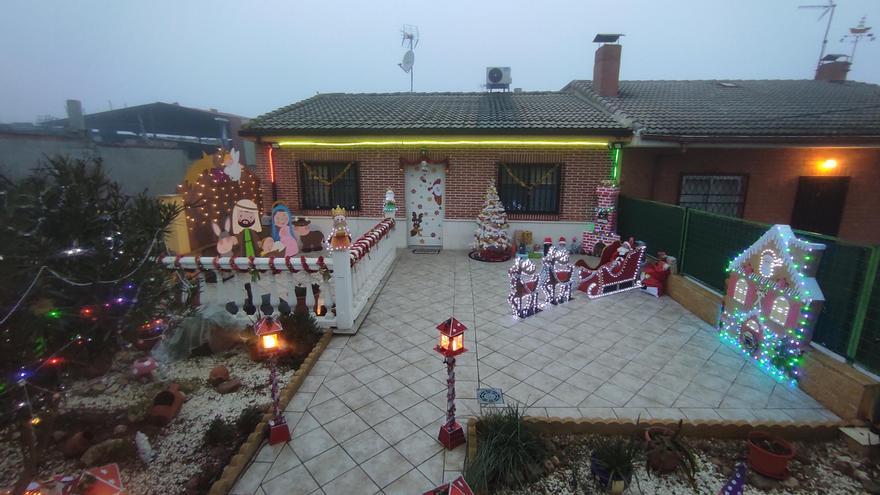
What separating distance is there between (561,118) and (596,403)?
8637mm

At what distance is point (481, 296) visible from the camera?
7.60 metres

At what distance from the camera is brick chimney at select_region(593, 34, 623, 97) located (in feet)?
40.8

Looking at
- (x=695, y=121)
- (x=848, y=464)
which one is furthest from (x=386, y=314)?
(x=695, y=121)

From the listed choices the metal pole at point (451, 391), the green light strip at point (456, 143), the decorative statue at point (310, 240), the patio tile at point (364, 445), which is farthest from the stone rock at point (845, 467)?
the decorative statue at point (310, 240)

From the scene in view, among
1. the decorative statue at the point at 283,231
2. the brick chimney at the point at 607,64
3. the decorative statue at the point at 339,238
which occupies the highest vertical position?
the brick chimney at the point at 607,64

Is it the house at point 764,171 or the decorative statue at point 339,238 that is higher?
the house at point 764,171

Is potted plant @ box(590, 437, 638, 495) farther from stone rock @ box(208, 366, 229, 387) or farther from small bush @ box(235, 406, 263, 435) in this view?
stone rock @ box(208, 366, 229, 387)

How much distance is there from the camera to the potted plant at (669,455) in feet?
11.2

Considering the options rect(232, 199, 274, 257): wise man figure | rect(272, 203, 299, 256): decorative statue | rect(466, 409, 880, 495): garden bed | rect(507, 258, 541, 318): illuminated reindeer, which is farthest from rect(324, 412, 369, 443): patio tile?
rect(272, 203, 299, 256): decorative statue

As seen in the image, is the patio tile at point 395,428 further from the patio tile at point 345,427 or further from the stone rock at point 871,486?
Result: the stone rock at point 871,486

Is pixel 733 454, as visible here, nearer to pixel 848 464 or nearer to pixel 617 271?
pixel 848 464

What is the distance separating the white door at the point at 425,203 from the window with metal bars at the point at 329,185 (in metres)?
1.66

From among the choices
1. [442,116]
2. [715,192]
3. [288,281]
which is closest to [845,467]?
[288,281]

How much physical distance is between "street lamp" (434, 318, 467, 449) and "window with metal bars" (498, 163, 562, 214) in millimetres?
8216
